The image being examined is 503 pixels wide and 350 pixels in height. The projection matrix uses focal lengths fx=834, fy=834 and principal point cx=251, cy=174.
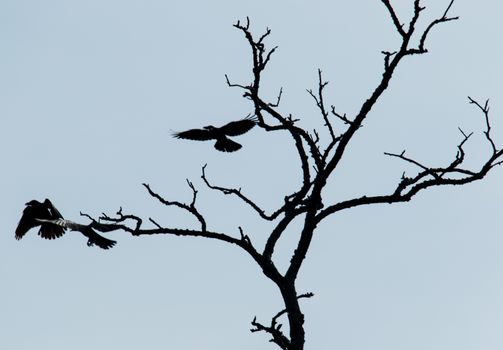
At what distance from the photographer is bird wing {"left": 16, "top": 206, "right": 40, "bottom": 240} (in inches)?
463

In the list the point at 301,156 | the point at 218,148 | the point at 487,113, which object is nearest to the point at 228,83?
the point at 301,156

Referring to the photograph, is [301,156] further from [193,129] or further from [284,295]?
[193,129]

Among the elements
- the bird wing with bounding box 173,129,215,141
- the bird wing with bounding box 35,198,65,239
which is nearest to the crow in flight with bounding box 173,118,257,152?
the bird wing with bounding box 173,129,215,141

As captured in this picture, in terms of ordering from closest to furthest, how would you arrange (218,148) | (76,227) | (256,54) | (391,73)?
(391,73) < (256,54) < (76,227) < (218,148)

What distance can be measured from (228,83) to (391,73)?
5.66 ft

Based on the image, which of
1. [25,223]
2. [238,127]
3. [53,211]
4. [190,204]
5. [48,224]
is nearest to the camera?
[190,204]

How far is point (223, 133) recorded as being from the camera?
13.1 m

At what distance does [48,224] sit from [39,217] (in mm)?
162

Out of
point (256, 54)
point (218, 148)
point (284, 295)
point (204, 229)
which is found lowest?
point (284, 295)

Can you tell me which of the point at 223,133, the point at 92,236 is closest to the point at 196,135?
the point at 223,133

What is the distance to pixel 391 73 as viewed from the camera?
7078mm

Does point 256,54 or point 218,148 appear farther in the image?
point 218,148

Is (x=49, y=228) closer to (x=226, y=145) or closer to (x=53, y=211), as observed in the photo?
(x=53, y=211)

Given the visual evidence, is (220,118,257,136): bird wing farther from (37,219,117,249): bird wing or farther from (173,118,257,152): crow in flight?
(37,219,117,249): bird wing
